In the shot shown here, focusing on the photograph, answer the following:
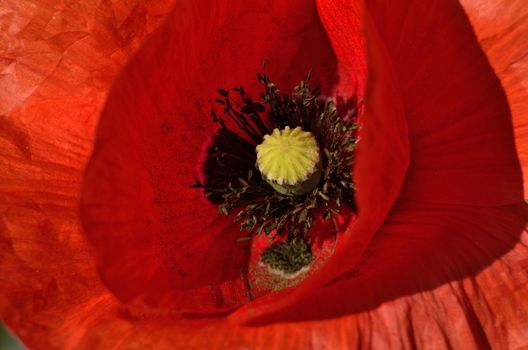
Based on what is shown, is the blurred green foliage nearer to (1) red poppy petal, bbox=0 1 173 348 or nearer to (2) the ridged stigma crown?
(1) red poppy petal, bbox=0 1 173 348

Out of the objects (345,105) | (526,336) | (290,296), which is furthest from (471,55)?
(290,296)

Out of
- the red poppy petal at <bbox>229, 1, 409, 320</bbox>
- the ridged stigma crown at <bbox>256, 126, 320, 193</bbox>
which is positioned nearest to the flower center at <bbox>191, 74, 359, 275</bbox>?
the ridged stigma crown at <bbox>256, 126, 320, 193</bbox>

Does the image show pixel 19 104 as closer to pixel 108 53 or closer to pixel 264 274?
pixel 108 53

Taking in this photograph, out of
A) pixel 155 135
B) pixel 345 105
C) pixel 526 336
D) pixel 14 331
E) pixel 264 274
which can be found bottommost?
pixel 526 336

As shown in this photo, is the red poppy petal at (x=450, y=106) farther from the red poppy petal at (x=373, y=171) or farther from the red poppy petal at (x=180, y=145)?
the red poppy petal at (x=180, y=145)

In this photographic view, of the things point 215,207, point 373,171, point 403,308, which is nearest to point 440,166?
point 403,308

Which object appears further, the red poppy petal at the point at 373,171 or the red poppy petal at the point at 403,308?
the red poppy petal at the point at 403,308

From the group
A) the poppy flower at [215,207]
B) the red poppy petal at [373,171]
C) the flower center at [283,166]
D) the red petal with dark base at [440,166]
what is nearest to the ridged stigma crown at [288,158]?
the flower center at [283,166]

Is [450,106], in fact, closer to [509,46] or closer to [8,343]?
[509,46]
